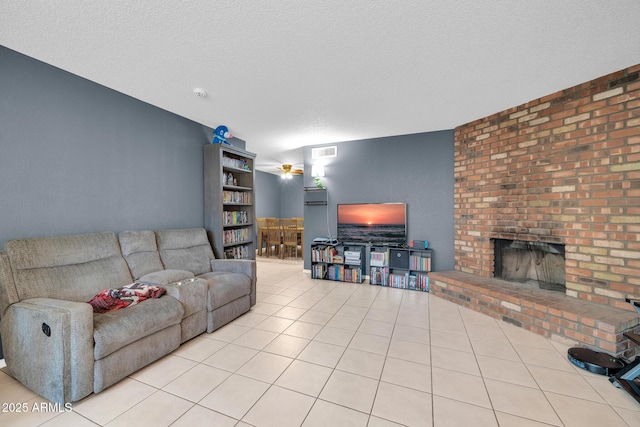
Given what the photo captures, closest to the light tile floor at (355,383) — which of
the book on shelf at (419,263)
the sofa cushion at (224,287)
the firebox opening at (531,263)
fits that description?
the sofa cushion at (224,287)

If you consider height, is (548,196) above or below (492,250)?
above

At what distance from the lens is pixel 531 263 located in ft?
10.3

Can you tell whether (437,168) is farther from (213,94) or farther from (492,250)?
(213,94)

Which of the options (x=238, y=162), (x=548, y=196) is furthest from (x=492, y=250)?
(x=238, y=162)

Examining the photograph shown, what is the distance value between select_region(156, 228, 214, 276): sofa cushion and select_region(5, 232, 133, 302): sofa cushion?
0.46 meters

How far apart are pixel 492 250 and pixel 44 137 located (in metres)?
5.10

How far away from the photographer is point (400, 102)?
9.65 feet

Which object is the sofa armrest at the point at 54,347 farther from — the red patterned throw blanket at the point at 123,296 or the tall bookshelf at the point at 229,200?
the tall bookshelf at the point at 229,200

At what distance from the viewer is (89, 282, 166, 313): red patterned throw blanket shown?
1.91m

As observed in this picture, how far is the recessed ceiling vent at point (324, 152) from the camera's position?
468cm

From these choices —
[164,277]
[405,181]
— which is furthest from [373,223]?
[164,277]

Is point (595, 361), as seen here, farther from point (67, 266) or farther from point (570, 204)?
point (67, 266)

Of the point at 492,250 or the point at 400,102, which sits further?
the point at 492,250

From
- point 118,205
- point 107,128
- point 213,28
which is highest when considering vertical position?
point 213,28
